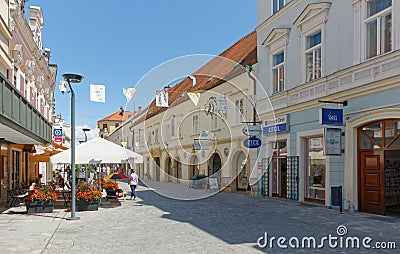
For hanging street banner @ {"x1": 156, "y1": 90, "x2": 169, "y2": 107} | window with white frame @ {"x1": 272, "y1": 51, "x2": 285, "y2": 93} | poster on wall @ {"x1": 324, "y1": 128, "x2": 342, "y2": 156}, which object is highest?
window with white frame @ {"x1": 272, "y1": 51, "x2": 285, "y2": 93}

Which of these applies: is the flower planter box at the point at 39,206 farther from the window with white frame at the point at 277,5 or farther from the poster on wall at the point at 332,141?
the window with white frame at the point at 277,5

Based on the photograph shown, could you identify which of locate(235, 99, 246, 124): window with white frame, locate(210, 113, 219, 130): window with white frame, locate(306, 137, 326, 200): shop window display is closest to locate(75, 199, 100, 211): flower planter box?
locate(306, 137, 326, 200): shop window display

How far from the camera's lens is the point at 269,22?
19.9 metres

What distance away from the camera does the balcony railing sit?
9336 millimetres

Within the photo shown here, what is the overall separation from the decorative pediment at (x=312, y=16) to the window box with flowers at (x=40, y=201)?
11.6m

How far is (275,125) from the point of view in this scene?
746 inches

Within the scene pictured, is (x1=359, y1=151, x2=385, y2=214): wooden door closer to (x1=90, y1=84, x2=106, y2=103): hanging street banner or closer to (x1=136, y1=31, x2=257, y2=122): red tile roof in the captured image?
(x1=90, y1=84, x2=106, y2=103): hanging street banner

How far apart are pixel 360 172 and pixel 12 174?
1515 cm

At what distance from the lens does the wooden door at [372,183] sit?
41.8 ft

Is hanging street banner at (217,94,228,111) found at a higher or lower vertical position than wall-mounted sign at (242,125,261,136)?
higher

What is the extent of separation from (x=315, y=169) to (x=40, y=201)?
34.0 ft

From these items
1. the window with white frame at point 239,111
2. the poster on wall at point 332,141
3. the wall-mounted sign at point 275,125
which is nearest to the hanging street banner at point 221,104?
the window with white frame at point 239,111

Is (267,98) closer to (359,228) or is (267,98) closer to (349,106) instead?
(349,106)

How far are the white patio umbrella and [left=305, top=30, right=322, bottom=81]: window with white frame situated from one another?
806cm
